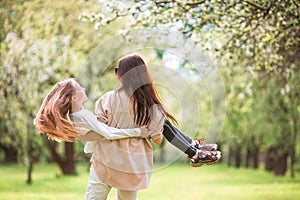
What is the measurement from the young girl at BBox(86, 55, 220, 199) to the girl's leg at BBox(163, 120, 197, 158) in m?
0.15

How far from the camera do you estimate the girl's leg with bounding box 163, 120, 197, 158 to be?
5324 millimetres

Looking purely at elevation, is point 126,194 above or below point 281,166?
above

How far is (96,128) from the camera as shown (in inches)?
195

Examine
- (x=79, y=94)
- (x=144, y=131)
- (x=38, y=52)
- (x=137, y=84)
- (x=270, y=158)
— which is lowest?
(x=270, y=158)

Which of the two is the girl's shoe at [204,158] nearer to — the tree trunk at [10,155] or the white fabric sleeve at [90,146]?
the white fabric sleeve at [90,146]

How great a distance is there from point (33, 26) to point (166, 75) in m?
9.28

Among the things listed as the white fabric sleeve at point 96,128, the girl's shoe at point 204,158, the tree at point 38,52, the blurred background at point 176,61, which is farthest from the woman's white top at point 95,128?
the tree at point 38,52

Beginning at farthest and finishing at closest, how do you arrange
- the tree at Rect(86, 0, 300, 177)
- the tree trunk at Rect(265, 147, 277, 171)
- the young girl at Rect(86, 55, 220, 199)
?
the tree trunk at Rect(265, 147, 277, 171) → the tree at Rect(86, 0, 300, 177) → the young girl at Rect(86, 55, 220, 199)

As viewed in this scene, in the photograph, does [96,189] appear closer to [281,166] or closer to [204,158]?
[204,158]

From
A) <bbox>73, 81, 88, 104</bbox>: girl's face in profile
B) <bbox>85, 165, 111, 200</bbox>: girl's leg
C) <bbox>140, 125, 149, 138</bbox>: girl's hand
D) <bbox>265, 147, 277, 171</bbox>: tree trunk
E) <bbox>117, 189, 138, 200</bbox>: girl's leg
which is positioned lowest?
<bbox>265, 147, 277, 171</bbox>: tree trunk

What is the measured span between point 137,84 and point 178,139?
62 centimetres

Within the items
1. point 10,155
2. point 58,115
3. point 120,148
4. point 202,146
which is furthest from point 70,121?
point 10,155

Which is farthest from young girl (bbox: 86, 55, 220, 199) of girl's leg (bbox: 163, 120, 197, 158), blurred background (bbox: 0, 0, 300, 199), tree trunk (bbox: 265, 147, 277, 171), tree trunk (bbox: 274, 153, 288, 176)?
tree trunk (bbox: 265, 147, 277, 171)

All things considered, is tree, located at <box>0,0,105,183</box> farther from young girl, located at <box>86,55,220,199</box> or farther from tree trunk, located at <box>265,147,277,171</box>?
tree trunk, located at <box>265,147,277,171</box>
